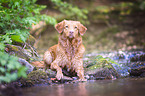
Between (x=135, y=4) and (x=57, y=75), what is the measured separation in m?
14.6

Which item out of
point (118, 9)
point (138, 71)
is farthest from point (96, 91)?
point (118, 9)

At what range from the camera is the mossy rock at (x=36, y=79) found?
507 centimetres

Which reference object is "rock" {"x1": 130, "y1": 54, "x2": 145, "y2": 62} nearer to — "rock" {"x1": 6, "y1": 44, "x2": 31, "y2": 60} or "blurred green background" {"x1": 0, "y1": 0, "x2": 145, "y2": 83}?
"rock" {"x1": 6, "y1": 44, "x2": 31, "y2": 60}

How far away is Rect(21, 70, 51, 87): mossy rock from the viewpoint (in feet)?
16.6

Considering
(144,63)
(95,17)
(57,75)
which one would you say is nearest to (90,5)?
(95,17)

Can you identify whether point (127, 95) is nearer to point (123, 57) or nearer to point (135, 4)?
point (123, 57)

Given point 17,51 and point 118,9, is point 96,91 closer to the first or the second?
point 17,51

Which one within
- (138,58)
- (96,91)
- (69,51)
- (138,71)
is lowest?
(96,91)

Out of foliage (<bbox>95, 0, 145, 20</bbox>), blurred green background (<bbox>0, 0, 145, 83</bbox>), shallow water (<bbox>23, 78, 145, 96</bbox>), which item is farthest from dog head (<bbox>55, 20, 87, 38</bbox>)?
foliage (<bbox>95, 0, 145, 20</bbox>)

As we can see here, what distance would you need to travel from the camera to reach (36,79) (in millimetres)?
5328

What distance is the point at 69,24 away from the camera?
19.0ft

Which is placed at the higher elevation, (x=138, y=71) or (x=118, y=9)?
(x=118, y=9)

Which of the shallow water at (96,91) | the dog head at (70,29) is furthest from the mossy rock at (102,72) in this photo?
the shallow water at (96,91)

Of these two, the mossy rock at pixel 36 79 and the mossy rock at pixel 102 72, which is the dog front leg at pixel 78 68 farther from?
the mossy rock at pixel 36 79
